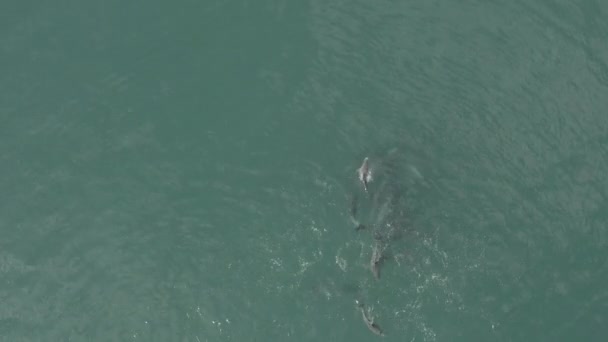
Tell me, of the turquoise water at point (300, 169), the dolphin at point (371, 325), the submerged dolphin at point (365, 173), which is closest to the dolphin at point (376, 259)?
the turquoise water at point (300, 169)

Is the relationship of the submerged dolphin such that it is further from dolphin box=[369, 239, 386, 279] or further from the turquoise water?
dolphin box=[369, 239, 386, 279]

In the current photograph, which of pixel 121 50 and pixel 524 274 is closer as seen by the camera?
pixel 524 274

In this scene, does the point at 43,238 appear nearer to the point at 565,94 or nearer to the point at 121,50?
the point at 121,50

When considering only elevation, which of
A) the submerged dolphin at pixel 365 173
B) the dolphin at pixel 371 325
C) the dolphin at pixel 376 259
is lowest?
the dolphin at pixel 371 325

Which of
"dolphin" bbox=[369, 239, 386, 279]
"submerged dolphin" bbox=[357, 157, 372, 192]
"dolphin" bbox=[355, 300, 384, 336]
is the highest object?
"submerged dolphin" bbox=[357, 157, 372, 192]

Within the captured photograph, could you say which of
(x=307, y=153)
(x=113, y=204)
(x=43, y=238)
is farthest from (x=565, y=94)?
(x=43, y=238)

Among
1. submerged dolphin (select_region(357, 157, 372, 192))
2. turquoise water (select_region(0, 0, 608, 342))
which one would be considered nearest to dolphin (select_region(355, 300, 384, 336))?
turquoise water (select_region(0, 0, 608, 342))

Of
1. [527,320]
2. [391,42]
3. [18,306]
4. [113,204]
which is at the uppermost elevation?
[391,42]

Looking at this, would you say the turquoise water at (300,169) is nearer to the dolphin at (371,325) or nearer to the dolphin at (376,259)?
the dolphin at (371,325)
